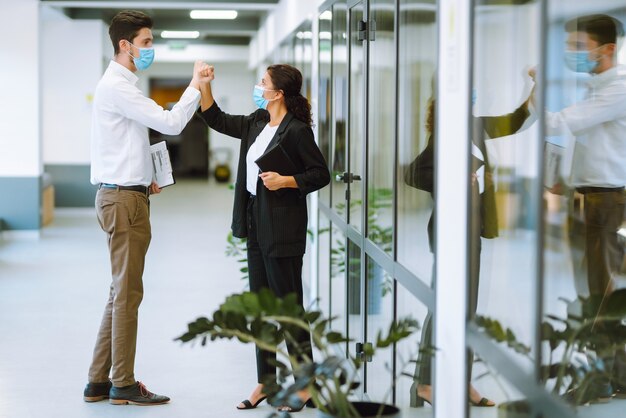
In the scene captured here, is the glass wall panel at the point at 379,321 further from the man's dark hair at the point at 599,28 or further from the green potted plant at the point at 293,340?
the man's dark hair at the point at 599,28

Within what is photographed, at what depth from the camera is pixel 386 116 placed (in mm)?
4266

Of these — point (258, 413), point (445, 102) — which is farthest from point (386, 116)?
point (258, 413)

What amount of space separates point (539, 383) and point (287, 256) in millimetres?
2207

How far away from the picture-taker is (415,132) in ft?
12.1

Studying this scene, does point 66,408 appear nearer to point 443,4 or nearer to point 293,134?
point 293,134

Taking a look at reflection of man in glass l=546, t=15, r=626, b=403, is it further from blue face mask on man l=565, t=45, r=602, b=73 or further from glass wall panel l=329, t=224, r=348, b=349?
glass wall panel l=329, t=224, r=348, b=349

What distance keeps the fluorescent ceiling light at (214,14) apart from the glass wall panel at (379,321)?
10.4 metres

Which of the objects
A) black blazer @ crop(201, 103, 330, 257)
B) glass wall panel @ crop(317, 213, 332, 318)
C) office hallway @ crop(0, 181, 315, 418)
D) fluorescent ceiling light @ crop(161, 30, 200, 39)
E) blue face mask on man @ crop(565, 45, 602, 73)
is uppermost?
fluorescent ceiling light @ crop(161, 30, 200, 39)

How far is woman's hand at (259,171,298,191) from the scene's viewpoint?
4293 millimetres

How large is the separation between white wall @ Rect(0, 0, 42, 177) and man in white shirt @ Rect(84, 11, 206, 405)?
24.2 feet

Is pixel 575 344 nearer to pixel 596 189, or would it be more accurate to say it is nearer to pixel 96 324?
pixel 596 189

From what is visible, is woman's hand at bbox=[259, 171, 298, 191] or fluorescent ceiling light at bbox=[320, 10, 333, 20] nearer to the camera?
woman's hand at bbox=[259, 171, 298, 191]

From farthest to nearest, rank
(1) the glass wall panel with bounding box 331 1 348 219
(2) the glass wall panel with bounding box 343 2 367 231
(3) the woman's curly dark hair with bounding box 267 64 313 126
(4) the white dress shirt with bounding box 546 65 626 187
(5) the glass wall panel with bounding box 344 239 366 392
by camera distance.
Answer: (1) the glass wall panel with bounding box 331 1 348 219
(5) the glass wall panel with bounding box 344 239 366 392
(2) the glass wall panel with bounding box 343 2 367 231
(3) the woman's curly dark hair with bounding box 267 64 313 126
(4) the white dress shirt with bounding box 546 65 626 187

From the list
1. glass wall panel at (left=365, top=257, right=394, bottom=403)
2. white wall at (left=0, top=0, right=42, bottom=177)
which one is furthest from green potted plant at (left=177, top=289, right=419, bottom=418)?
white wall at (left=0, top=0, right=42, bottom=177)
